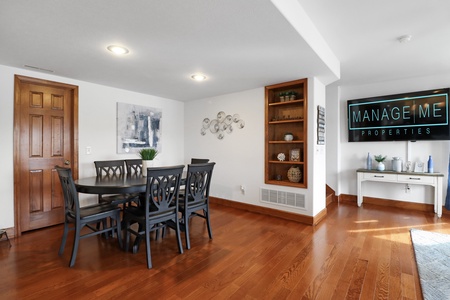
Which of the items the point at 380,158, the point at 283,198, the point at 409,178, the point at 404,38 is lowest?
the point at 283,198

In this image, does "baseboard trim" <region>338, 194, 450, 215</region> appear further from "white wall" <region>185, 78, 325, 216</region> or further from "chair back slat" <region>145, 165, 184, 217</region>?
"chair back slat" <region>145, 165, 184, 217</region>

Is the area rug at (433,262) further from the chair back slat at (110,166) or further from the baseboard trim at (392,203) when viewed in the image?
the chair back slat at (110,166)

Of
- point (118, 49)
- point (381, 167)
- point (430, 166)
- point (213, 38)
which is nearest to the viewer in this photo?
point (213, 38)

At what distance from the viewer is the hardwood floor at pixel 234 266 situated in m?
1.81

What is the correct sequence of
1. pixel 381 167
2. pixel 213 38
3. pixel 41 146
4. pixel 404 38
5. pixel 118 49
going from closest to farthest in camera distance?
pixel 213 38
pixel 118 49
pixel 404 38
pixel 41 146
pixel 381 167

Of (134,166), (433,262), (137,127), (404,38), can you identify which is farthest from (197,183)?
(404,38)

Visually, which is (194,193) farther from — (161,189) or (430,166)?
(430,166)

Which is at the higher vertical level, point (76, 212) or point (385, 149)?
point (385, 149)

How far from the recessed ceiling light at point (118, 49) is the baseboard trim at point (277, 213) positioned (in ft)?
10.1

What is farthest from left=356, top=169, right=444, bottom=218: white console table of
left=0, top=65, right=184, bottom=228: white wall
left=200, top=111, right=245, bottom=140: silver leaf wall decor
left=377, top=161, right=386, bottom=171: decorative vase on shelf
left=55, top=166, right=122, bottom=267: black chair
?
left=55, top=166, right=122, bottom=267: black chair

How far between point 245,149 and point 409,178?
2.87 metres

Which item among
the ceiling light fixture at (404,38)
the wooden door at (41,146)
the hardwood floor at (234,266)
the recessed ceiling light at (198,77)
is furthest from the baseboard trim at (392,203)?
the wooden door at (41,146)

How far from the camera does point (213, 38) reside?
216 cm

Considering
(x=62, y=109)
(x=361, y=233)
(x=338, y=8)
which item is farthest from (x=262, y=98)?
(x=62, y=109)
